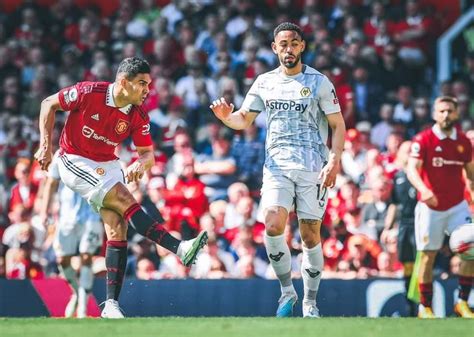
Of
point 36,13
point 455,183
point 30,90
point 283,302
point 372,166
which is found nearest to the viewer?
point 283,302

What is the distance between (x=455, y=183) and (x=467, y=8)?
817cm

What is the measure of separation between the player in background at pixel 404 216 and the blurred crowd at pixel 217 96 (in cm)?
18

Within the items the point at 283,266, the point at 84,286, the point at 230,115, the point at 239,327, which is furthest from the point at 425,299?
the point at 239,327

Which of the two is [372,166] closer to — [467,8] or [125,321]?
[467,8]

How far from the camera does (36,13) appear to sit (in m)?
21.9

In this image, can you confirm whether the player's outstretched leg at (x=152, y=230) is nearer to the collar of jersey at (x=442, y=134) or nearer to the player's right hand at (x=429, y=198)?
the player's right hand at (x=429, y=198)

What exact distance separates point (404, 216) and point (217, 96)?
460 cm

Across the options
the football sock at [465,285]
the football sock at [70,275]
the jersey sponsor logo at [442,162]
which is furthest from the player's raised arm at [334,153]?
the football sock at [70,275]

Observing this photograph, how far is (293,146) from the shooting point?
38.3 feet

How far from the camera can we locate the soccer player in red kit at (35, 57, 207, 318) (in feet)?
37.5

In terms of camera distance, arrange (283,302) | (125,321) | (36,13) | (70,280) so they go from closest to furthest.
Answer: (125,321)
(283,302)
(70,280)
(36,13)

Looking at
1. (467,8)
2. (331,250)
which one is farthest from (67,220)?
(467,8)

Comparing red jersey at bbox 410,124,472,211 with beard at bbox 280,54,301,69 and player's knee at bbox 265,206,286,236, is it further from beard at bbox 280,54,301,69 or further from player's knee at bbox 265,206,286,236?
player's knee at bbox 265,206,286,236

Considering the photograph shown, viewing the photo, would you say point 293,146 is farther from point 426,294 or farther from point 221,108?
point 426,294
